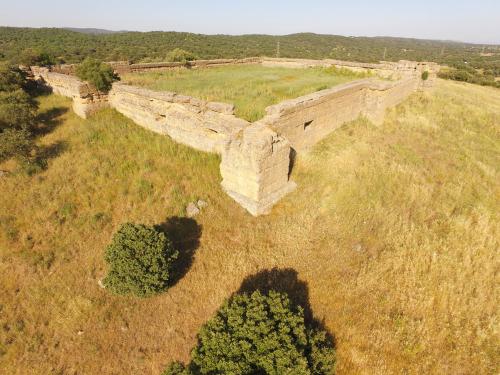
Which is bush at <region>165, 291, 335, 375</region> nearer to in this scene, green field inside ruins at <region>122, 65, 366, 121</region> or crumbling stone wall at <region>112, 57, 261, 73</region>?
green field inside ruins at <region>122, 65, 366, 121</region>

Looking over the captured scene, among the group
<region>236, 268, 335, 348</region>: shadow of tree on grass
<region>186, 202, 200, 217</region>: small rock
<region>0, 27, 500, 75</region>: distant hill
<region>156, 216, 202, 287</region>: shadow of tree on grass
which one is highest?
<region>0, 27, 500, 75</region>: distant hill

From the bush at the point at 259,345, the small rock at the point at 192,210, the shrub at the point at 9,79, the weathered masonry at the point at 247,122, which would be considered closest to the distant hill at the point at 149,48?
the shrub at the point at 9,79

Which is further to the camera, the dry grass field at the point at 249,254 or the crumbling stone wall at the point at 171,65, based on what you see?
the crumbling stone wall at the point at 171,65

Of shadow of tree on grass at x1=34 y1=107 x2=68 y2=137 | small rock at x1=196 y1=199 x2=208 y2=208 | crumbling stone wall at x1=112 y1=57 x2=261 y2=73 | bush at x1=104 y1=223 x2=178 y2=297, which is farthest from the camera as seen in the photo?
crumbling stone wall at x1=112 y1=57 x2=261 y2=73

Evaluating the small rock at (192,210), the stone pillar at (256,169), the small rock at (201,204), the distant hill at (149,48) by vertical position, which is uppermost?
the distant hill at (149,48)

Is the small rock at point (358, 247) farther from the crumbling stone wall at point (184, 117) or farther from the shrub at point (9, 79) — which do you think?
the shrub at point (9, 79)

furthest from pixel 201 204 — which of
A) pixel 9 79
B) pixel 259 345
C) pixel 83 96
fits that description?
pixel 9 79

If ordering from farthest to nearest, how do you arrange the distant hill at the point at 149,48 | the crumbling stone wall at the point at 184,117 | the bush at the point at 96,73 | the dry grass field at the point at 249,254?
the distant hill at the point at 149,48 < the bush at the point at 96,73 < the crumbling stone wall at the point at 184,117 < the dry grass field at the point at 249,254

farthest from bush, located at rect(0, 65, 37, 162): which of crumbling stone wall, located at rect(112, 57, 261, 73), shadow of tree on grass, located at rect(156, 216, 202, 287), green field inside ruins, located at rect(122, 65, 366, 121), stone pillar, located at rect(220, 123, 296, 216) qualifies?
stone pillar, located at rect(220, 123, 296, 216)
